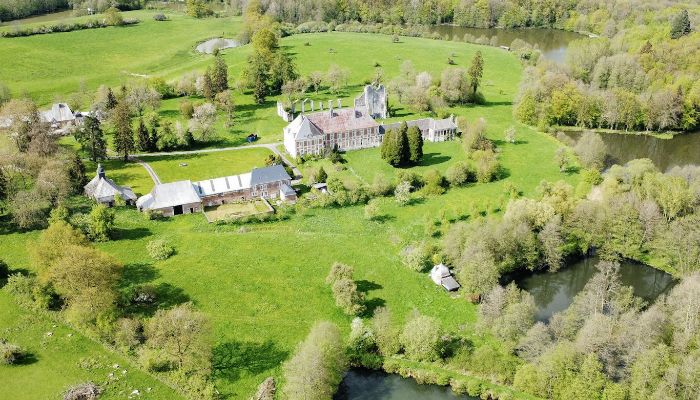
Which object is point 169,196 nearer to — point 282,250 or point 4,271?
point 282,250

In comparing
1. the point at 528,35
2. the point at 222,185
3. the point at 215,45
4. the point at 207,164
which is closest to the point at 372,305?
the point at 222,185

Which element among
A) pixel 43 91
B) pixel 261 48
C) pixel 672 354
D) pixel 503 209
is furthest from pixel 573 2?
pixel 672 354

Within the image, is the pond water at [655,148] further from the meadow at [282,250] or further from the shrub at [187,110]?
the shrub at [187,110]

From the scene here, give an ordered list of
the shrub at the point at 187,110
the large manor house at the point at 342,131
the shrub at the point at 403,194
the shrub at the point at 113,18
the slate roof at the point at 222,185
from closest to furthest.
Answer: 1. the slate roof at the point at 222,185
2. the shrub at the point at 403,194
3. the large manor house at the point at 342,131
4. the shrub at the point at 187,110
5. the shrub at the point at 113,18

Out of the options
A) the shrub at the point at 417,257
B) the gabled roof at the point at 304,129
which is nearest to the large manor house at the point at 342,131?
the gabled roof at the point at 304,129

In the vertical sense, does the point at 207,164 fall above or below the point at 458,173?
below
